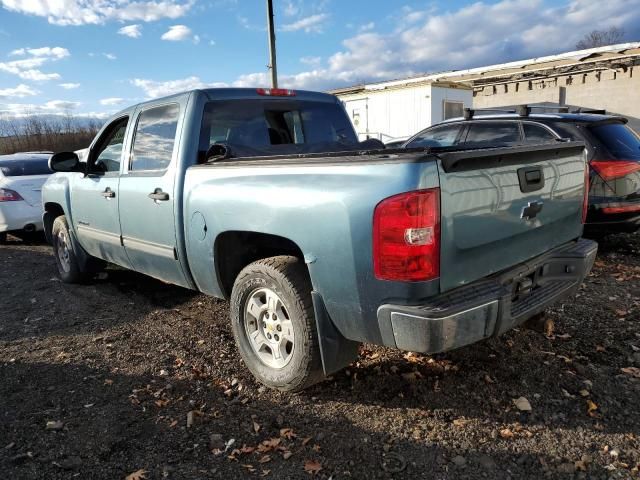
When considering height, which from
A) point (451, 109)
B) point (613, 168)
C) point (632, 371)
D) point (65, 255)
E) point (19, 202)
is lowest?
point (632, 371)

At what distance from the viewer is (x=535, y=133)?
19.8 ft

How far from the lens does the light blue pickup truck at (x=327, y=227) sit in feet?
7.52

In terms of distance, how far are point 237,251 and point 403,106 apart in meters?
14.1

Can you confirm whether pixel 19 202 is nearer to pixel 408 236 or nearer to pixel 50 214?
pixel 50 214

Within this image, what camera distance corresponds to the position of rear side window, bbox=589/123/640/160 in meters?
5.52

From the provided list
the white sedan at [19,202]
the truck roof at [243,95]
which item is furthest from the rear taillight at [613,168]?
the white sedan at [19,202]

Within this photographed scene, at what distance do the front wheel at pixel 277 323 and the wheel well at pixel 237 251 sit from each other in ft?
0.59

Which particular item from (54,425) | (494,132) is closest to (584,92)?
(494,132)

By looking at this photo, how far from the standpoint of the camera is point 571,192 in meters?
3.22

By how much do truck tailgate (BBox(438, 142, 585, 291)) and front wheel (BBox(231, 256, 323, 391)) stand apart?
84 centimetres

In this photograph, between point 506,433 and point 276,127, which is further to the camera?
point 276,127

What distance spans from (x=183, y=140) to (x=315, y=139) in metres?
1.23

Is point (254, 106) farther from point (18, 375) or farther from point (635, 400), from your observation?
point (635, 400)

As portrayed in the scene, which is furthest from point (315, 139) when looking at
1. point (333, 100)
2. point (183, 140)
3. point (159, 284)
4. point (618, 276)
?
point (618, 276)
